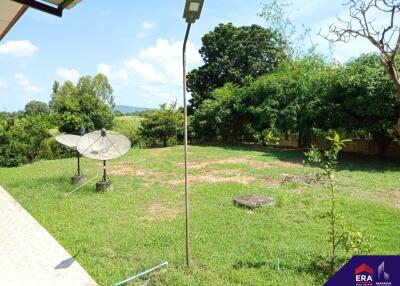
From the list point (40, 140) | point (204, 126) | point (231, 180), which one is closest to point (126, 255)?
point (231, 180)

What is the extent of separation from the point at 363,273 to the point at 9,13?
201 inches

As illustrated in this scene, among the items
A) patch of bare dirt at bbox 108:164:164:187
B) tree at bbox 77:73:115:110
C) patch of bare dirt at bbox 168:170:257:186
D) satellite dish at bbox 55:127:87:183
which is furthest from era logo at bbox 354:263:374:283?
tree at bbox 77:73:115:110

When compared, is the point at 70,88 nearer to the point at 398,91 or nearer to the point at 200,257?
the point at 200,257

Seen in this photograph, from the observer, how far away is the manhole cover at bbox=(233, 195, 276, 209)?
658cm

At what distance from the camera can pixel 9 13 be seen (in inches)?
186

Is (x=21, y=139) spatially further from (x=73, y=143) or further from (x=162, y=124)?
(x=162, y=124)

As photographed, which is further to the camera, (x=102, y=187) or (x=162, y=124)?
(x=162, y=124)

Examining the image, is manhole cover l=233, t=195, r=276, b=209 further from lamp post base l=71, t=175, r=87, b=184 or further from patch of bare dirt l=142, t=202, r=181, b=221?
lamp post base l=71, t=175, r=87, b=184

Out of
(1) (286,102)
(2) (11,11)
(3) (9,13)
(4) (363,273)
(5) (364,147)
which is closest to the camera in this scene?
(4) (363,273)

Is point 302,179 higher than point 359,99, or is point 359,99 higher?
point 359,99

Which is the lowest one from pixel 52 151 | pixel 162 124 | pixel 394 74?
pixel 52 151

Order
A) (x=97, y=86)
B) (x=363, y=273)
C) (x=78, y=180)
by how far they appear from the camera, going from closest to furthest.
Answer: (x=363, y=273) → (x=78, y=180) → (x=97, y=86)

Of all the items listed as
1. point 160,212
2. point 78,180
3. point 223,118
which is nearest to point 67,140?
point 78,180

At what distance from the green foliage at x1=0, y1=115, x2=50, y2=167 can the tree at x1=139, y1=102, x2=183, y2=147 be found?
5787mm
